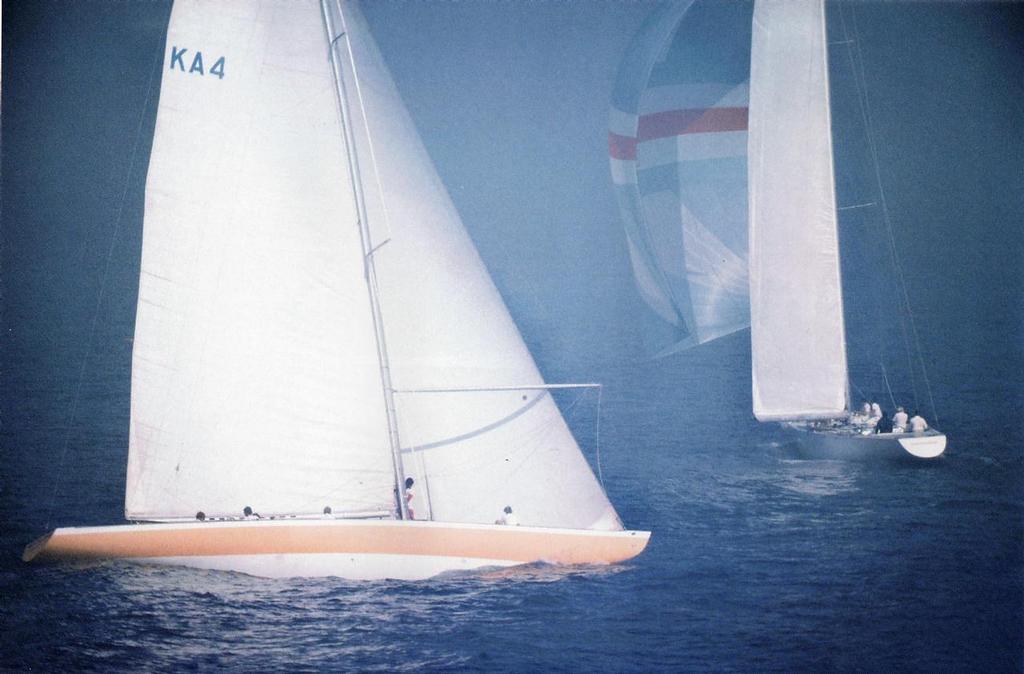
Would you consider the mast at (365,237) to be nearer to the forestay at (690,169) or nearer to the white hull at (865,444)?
the forestay at (690,169)

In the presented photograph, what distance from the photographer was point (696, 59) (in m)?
28.9

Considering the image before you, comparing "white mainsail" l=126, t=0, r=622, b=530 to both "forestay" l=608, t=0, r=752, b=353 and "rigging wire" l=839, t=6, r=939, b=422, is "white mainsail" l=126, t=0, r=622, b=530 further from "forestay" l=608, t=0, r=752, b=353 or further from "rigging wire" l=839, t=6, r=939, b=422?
"rigging wire" l=839, t=6, r=939, b=422

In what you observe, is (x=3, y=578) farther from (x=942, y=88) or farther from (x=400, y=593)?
(x=942, y=88)

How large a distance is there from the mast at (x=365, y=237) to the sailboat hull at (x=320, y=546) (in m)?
0.66

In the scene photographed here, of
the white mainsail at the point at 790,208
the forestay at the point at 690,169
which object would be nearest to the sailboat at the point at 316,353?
the white mainsail at the point at 790,208

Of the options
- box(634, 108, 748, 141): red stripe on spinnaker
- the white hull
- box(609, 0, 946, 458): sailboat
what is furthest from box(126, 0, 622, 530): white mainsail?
box(634, 108, 748, 141): red stripe on spinnaker

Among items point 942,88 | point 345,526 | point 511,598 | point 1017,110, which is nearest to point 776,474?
point 511,598

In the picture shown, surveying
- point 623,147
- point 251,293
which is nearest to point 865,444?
point 623,147

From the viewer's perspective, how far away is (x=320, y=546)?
17.5 m

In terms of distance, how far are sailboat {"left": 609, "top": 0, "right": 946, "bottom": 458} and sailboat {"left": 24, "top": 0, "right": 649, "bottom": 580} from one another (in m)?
9.95

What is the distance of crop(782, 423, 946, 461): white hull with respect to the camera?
→ 2678cm

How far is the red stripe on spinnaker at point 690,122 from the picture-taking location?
95.6 ft

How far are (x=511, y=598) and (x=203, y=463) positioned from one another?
502cm

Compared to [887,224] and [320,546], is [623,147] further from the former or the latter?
[320,546]
